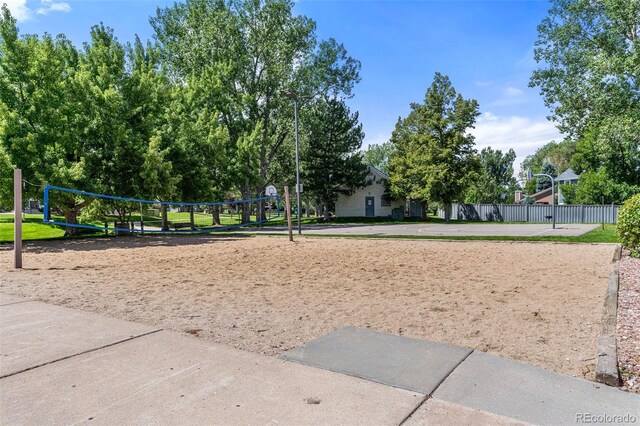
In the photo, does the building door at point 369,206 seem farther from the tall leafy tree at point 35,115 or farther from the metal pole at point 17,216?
the metal pole at point 17,216

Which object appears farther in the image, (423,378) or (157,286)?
(157,286)

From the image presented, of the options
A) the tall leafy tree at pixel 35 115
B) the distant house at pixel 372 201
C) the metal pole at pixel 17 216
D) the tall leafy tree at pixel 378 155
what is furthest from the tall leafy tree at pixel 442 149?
the tall leafy tree at pixel 378 155

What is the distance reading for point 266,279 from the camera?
26.2 ft

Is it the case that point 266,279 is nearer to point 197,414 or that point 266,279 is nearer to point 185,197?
point 197,414

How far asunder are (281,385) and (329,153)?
34297 mm

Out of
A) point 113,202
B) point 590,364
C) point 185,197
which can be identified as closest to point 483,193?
point 185,197

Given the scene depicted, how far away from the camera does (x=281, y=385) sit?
313cm

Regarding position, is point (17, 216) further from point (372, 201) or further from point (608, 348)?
point (372, 201)

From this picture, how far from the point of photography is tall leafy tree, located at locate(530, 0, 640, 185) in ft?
70.9

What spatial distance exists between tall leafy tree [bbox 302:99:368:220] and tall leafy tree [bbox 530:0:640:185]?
15.6 meters

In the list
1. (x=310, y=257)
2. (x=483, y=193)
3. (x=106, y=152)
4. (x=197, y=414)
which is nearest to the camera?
(x=197, y=414)

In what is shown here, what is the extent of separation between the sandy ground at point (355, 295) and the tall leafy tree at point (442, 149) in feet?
78.5

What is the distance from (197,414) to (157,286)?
5.10m
